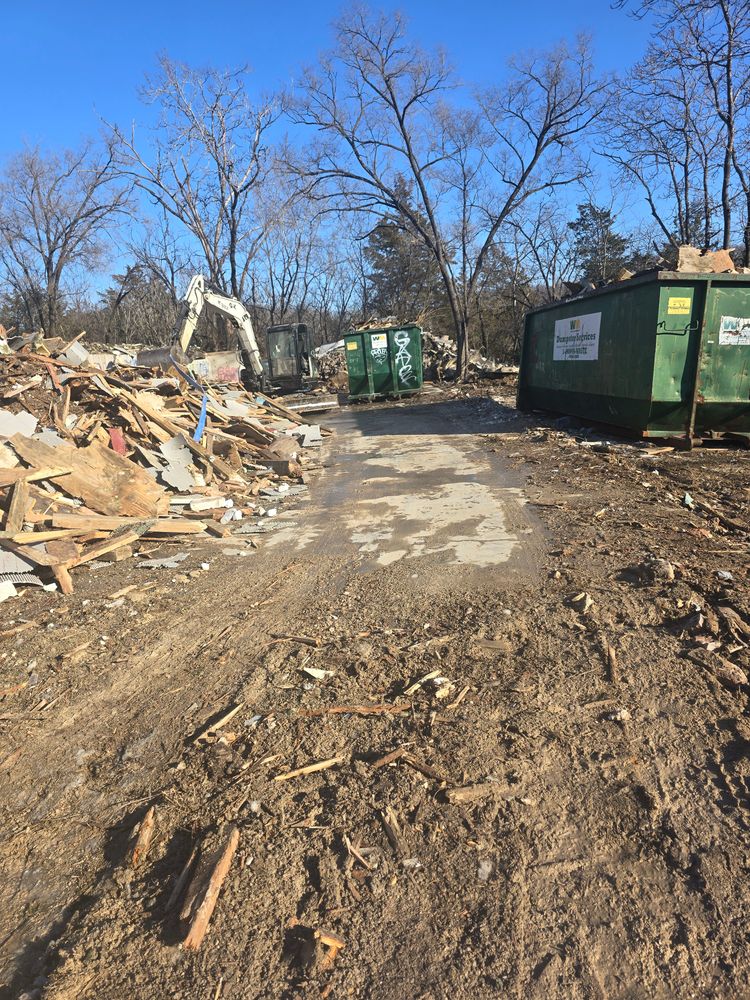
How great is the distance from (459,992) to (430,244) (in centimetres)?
2906

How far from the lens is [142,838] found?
2.46m

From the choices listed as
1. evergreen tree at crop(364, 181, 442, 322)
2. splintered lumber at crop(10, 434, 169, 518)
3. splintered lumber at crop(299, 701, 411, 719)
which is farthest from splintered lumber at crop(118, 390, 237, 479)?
evergreen tree at crop(364, 181, 442, 322)

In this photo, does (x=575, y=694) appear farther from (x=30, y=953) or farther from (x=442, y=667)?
(x=30, y=953)

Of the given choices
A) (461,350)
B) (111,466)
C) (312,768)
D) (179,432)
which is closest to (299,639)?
(312,768)

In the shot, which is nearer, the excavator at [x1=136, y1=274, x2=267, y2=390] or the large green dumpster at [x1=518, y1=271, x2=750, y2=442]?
the large green dumpster at [x1=518, y1=271, x2=750, y2=442]

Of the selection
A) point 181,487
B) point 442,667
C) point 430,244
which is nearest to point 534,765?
point 442,667

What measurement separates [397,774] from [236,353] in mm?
21132

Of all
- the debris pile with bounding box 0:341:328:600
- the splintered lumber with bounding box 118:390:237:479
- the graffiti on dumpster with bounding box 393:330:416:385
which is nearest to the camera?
the debris pile with bounding box 0:341:328:600

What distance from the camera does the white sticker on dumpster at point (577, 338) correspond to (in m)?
11.1

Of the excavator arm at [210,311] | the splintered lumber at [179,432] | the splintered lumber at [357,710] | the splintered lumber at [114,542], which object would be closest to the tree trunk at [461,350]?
the excavator arm at [210,311]

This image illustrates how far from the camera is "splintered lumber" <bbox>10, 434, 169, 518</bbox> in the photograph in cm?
673

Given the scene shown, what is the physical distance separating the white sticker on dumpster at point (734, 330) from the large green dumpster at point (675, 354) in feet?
0.04

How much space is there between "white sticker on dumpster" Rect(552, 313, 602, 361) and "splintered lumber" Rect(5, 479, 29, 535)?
946 centimetres

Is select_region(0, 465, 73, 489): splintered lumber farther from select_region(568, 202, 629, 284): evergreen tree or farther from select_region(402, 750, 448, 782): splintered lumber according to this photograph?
select_region(568, 202, 629, 284): evergreen tree
